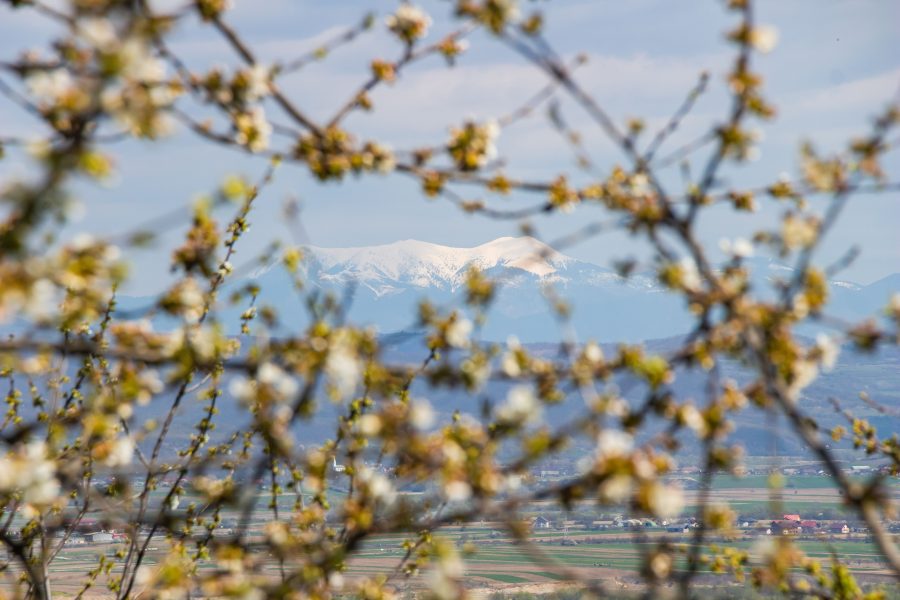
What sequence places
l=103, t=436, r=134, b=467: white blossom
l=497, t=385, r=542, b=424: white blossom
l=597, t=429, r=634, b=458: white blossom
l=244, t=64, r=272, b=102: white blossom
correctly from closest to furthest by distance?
l=597, t=429, r=634, b=458: white blossom < l=497, t=385, r=542, b=424: white blossom < l=244, t=64, r=272, b=102: white blossom < l=103, t=436, r=134, b=467: white blossom

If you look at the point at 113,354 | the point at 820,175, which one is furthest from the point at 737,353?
the point at 113,354

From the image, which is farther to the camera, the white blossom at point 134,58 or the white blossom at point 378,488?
the white blossom at point 378,488

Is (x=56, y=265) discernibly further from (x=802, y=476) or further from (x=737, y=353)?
(x=802, y=476)

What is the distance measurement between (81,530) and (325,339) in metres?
4.13

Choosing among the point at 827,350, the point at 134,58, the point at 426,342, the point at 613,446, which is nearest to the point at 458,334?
the point at 426,342

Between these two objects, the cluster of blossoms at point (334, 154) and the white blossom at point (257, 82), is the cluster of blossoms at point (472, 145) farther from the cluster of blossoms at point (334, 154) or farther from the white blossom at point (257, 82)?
the white blossom at point (257, 82)

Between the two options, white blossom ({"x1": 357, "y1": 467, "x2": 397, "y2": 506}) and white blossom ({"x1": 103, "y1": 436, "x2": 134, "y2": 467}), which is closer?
white blossom ({"x1": 357, "y1": 467, "x2": 397, "y2": 506})

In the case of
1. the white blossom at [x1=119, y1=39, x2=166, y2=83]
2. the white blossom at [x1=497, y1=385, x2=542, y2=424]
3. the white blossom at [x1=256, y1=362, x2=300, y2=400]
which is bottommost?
the white blossom at [x1=497, y1=385, x2=542, y2=424]

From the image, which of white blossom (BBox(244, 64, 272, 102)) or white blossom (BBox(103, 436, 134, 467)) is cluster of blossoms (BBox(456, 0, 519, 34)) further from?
white blossom (BBox(103, 436, 134, 467))

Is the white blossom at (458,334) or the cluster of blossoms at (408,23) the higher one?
the cluster of blossoms at (408,23)

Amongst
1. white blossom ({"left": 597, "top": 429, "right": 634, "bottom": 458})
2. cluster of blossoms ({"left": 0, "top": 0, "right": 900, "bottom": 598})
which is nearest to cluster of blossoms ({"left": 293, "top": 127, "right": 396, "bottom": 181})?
cluster of blossoms ({"left": 0, "top": 0, "right": 900, "bottom": 598})

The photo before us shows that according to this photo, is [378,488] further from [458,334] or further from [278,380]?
[458,334]

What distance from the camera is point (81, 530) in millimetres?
6539

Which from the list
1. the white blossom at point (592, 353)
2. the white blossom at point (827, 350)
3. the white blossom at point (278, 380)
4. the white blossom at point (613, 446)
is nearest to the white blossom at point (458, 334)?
the white blossom at point (592, 353)
